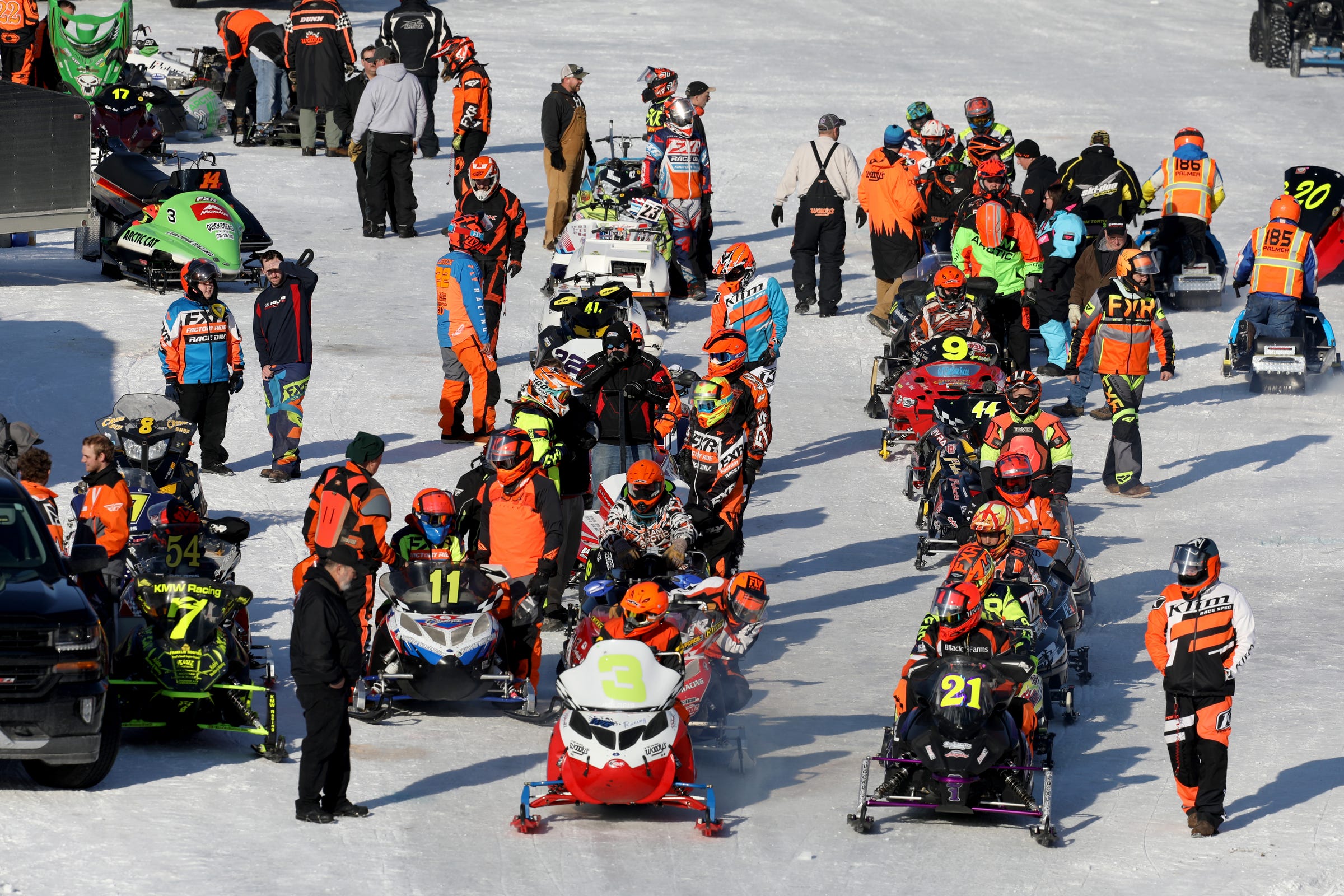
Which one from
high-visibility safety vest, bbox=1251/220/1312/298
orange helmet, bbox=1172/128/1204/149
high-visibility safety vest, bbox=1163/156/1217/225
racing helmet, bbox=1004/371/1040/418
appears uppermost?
orange helmet, bbox=1172/128/1204/149

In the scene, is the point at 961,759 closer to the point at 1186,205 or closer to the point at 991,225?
the point at 991,225

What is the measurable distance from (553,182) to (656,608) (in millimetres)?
13832

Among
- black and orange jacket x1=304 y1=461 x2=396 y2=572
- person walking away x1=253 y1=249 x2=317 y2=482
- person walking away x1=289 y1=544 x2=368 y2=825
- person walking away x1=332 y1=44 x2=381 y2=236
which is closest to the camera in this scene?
person walking away x1=289 y1=544 x2=368 y2=825

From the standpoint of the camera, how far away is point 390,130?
79.0ft

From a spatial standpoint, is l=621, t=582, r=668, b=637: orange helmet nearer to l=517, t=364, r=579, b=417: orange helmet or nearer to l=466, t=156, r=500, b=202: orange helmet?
l=517, t=364, r=579, b=417: orange helmet

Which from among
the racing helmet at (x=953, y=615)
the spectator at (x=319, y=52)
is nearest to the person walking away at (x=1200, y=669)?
the racing helmet at (x=953, y=615)

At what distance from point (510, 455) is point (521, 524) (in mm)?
459

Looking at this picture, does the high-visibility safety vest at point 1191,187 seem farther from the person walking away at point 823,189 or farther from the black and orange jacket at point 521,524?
the black and orange jacket at point 521,524

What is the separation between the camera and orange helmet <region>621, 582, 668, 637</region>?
11961mm

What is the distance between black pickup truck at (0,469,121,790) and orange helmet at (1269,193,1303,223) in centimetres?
1425

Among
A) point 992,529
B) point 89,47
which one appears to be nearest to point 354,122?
point 89,47

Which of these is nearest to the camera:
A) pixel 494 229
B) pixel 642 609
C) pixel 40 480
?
pixel 642 609

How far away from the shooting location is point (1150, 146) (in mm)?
31625

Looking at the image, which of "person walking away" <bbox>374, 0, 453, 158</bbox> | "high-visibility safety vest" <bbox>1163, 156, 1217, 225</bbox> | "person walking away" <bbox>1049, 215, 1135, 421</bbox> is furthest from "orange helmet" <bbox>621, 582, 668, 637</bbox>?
"person walking away" <bbox>374, 0, 453, 158</bbox>
